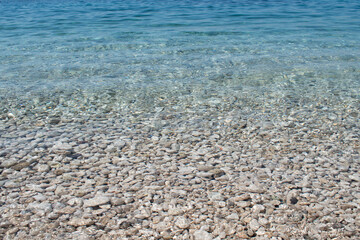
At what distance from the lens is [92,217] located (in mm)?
A: 3094

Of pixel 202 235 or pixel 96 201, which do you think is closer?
pixel 202 235

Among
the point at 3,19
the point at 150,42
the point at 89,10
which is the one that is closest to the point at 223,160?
the point at 150,42

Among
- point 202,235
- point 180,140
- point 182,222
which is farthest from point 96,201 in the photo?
point 180,140

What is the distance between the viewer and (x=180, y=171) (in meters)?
3.82

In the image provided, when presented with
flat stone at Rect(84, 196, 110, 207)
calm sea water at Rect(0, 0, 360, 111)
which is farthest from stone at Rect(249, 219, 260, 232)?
calm sea water at Rect(0, 0, 360, 111)

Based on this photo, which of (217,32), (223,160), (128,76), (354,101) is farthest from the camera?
(217,32)

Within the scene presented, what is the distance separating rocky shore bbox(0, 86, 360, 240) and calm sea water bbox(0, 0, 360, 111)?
1260 mm

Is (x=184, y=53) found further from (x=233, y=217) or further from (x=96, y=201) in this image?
(x=233, y=217)

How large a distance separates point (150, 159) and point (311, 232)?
6.31 ft

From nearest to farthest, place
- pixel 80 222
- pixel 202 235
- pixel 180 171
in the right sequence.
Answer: pixel 202 235, pixel 80 222, pixel 180 171

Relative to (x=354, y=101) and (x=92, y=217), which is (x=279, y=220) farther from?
(x=354, y=101)

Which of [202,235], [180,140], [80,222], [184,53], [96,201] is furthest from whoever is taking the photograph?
[184,53]

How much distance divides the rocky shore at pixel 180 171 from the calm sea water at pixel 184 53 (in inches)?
49.6

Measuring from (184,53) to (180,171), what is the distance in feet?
19.1
